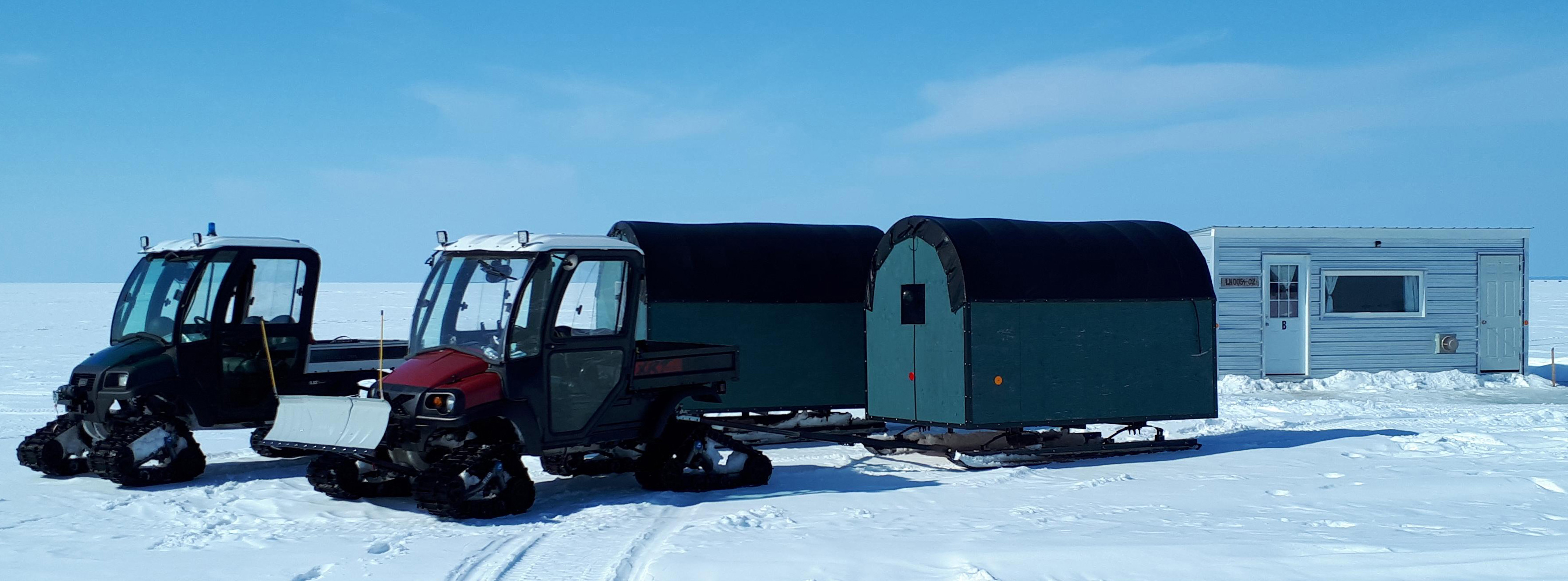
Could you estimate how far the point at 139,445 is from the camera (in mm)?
9914

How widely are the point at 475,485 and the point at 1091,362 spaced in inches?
251

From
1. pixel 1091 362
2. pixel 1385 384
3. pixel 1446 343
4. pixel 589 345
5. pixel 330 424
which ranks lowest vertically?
pixel 1385 384

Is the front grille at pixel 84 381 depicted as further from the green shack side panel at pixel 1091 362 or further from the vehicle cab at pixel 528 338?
the green shack side panel at pixel 1091 362

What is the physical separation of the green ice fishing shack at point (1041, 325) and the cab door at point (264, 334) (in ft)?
19.0

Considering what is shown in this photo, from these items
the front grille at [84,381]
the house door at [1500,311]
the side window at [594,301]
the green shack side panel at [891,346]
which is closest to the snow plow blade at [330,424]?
the side window at [594,301]

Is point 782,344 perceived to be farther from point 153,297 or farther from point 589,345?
point 153,297

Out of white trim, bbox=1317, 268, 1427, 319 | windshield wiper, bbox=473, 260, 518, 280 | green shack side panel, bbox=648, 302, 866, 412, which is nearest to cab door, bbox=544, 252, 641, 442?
windshield wiper, bbox=473, 260, 518, 280

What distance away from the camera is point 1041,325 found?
11711 millimetres

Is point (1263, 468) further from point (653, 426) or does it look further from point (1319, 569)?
point (653, 426)

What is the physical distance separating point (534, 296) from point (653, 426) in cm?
159

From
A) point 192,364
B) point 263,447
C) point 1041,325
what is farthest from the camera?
point 1041,325

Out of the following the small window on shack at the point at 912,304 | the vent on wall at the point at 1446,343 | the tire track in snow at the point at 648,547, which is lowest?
the tire track in snow at the point at 648,547

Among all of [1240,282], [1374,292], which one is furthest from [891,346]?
[1374,292]

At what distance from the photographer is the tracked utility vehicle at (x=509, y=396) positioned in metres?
8.48
